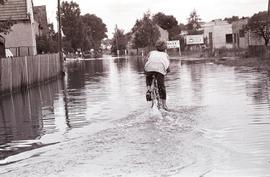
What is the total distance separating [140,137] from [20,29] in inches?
1441

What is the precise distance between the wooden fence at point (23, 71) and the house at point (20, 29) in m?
9.05

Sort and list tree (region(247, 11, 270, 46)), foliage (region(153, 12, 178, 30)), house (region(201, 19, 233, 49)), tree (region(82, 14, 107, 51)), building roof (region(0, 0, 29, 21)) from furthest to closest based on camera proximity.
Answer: tree (region(82, 14, 107, 51))
foliage (region(153, 12, 178, 30))
house (region(201, 19, 233, 49))
tree (region(247, 11, 270, 46))
building roof (region(0, 0, 29, 21))

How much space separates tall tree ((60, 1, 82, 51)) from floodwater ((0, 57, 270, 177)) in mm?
116469

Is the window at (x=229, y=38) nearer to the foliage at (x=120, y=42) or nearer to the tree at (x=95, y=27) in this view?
the foliage at (x=120, y=42)

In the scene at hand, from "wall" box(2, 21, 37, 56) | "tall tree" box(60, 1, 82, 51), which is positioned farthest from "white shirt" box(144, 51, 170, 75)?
"tall tree" box(60, 1, 82, 51)

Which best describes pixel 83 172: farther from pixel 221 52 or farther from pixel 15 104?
pixel 221 52

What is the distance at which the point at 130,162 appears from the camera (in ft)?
27.5

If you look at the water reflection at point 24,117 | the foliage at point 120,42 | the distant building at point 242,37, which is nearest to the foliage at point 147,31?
the distant building at point 242,37

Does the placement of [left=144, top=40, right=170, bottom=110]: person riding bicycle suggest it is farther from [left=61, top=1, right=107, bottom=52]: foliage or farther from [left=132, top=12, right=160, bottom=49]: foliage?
[left=61, top=1, right=107, bottom=52]: foliage

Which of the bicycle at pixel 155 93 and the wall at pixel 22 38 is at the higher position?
the wall at pixel 22 38

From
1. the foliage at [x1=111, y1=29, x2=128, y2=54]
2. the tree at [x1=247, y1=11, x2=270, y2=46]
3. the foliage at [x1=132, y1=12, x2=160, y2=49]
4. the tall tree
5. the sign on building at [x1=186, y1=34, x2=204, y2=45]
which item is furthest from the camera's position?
the foliage at [x1=111, y1=29, x2=128, y2=54]

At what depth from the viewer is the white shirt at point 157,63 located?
14.2 meters

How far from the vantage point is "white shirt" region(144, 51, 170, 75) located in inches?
559

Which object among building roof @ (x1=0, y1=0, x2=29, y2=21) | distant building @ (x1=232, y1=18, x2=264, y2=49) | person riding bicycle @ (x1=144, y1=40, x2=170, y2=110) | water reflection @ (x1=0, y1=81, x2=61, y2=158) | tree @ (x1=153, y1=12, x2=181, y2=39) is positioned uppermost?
tree @ (x1=153, y1=12, x2=181, y2=39)
